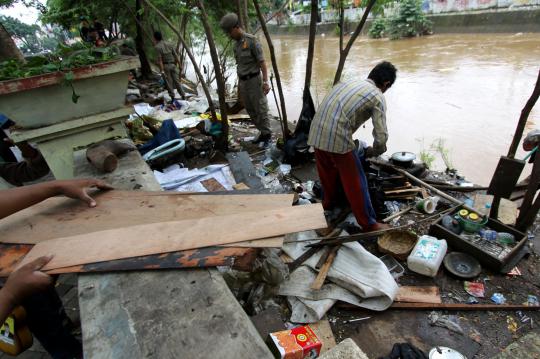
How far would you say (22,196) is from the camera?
1.69 meters

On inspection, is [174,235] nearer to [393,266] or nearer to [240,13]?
[393,266]

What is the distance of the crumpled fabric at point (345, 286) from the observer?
7.62 ft

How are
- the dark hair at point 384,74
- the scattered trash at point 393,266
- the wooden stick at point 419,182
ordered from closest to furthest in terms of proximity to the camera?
the scattered trash at point 393,266
the dark hair at point 384,74
the wooden stick at point 419,182

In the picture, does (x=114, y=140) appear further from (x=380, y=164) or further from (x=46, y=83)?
(x=380, y=164)

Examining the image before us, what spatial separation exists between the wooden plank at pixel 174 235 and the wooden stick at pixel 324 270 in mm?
1110

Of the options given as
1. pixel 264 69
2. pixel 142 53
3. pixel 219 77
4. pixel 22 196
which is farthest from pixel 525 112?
pixel 142 53

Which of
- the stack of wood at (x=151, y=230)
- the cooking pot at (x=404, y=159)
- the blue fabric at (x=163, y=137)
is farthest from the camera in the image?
the blue fabric at (x=163, y=137)

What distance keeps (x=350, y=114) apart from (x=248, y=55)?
8.87ft

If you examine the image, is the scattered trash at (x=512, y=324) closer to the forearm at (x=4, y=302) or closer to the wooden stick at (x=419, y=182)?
the wooden stick at (x=419, y=182)

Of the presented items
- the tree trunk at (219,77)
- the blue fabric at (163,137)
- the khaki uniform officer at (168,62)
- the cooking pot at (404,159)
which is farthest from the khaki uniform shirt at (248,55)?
the khaki uniform officer at (168,62)

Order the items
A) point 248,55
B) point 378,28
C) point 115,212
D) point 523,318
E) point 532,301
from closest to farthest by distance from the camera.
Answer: point 115,212, point 523,318, point 532,301, point 248,55, point 378,28

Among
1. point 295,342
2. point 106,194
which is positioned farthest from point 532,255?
point 106,194

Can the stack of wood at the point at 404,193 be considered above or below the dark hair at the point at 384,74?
below

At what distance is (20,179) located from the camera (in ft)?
10.1
